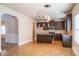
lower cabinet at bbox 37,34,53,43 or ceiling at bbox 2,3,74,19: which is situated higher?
ceiling at bbox 2,3,74,19

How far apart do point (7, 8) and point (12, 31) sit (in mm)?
2957

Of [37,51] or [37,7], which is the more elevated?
[37,7]

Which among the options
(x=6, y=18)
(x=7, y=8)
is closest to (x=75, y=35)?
(x=7, y=8)

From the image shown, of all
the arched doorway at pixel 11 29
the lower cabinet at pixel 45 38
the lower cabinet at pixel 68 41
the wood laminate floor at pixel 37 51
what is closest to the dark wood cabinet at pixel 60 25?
the lower cabinet at pixel 45 38

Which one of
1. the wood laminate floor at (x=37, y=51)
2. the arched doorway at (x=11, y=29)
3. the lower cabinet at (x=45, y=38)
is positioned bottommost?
the wood laminate floor at (x=37, y=51)

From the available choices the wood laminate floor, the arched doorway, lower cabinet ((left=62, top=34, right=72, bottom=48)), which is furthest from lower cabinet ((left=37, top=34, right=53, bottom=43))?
the wood laminate floor

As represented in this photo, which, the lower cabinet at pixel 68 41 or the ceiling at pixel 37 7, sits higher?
the ceiling at pixel 37 7

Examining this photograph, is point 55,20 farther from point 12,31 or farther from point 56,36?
point 12,31

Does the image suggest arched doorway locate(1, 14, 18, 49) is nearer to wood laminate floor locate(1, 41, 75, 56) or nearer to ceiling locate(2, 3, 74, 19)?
ceiling locate(2, 3, 74, 19)

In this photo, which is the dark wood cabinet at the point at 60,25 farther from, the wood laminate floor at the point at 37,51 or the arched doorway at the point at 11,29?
the wood laminate floor at the point at 37,51

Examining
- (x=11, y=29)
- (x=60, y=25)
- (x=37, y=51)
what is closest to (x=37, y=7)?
(x=37, y=51)

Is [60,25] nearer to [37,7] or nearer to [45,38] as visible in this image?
[45,38]

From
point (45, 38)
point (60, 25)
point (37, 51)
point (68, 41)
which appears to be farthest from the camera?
point (60, 25)

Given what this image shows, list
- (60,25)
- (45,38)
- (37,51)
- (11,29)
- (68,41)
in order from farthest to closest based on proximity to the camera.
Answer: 1. (60,25)
2. (45,38)
3. (11,29)
4. (68,41)
5. (37,51)
